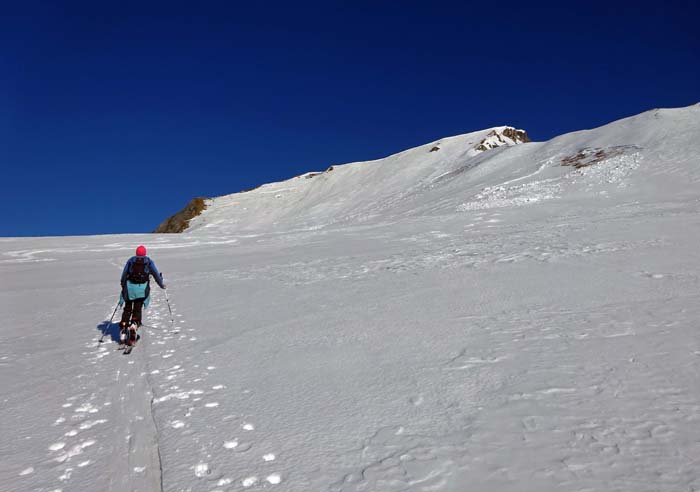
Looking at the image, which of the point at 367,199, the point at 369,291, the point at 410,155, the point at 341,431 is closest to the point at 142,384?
the point at 341,431

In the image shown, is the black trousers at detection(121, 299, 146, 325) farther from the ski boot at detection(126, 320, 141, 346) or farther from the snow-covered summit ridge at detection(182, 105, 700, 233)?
the snow-covered summit ridge at detection(182, 105, 700, 233)

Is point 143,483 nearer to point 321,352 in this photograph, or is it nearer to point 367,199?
point 321,352

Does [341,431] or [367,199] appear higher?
[367,199]

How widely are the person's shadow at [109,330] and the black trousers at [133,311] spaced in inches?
24.0

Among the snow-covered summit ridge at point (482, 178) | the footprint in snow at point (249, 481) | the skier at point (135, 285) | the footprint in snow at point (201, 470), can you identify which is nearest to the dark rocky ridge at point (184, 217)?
the snow-covered summit ridge at point (482, 178)

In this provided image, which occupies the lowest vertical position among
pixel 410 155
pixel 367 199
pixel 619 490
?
pixel 619 490

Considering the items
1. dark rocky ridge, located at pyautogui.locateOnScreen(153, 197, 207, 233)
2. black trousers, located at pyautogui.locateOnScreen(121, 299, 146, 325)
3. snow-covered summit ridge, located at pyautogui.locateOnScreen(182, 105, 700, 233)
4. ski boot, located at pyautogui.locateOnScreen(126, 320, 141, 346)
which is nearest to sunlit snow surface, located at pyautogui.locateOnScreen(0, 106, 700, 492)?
ski boot, located at pyautogui.locateOnScreen(126, 320, 141, 346)

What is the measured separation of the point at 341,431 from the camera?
184 inches

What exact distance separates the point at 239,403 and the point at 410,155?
6593 centimetres

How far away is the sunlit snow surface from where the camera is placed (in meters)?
4.00

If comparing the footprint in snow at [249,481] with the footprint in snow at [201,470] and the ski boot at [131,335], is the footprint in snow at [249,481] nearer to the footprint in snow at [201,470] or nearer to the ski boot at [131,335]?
the footprint in snow at [201,470]

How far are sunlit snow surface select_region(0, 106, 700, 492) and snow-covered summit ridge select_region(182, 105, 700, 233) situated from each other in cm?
1502

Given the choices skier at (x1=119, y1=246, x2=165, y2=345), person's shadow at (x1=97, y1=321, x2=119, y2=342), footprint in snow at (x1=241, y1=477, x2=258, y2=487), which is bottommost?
footprint in snow at (x1=241, y1=477, x2=258, y2=487)

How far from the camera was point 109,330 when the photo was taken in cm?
967
